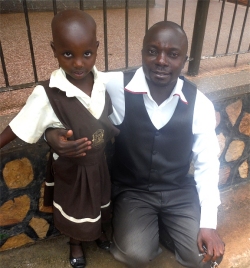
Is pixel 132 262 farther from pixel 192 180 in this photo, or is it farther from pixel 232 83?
pixel 232 83

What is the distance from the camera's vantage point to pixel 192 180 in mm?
2143

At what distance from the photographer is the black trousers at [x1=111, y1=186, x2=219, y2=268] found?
1.89 metres

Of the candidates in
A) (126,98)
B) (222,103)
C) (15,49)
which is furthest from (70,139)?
(15,49)

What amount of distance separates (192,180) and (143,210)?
1.31 ft

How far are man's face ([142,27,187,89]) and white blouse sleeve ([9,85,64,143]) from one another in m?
0.59

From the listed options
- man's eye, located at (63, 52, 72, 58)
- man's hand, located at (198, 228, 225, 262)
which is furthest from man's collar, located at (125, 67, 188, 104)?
man's hand, located at (198, 228, 225, 262)

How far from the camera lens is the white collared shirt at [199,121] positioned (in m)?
1.83

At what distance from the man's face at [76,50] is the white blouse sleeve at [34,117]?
169 millimetres

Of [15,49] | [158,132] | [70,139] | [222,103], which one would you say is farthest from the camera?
[15,49]

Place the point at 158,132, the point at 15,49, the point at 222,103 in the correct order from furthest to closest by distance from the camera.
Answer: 1. the point at 15,49
2. the point at 222,103
3. the point at 158,132

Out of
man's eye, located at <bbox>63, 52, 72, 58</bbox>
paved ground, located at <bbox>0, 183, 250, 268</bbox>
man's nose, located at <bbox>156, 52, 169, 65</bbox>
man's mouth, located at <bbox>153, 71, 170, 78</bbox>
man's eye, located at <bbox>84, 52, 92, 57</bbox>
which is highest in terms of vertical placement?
man's eye, located at <bbox>63, 52, 72, 58</bbox>

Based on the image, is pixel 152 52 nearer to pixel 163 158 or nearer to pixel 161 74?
pixel 161 74

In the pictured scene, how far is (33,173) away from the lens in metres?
2.00

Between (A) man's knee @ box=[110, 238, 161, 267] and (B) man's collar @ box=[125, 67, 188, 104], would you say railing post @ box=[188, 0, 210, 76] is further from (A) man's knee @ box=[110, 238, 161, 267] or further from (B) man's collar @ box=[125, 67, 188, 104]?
(A) man's knee @ box=[110, 238, 161, 267]
